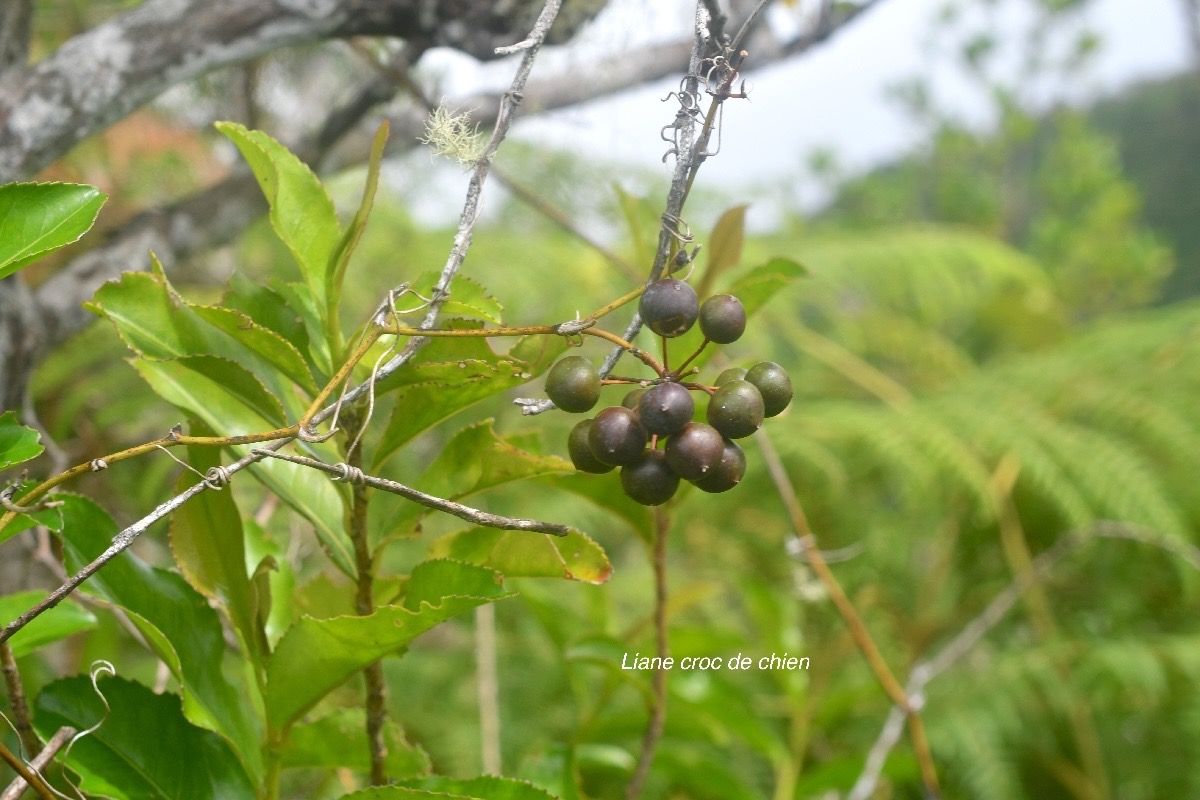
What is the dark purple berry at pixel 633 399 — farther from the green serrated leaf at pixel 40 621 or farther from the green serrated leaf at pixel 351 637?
the green serrated leaf at pixel 40 621

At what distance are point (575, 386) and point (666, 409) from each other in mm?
36

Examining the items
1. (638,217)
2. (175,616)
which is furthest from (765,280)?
(175,616)

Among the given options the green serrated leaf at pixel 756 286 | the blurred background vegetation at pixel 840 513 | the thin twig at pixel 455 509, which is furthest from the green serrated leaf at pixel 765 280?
the thin twig at pixel 455 509

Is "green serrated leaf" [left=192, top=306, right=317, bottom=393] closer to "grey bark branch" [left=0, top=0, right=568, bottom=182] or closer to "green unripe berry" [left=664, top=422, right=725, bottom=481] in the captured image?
"green unripe berry" [left=664, top=422, right=725, bottom=481]

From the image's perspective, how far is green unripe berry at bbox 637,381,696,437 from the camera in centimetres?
36

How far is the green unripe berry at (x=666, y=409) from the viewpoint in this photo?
1.18ft

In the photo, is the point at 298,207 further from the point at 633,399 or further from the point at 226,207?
the point at 226,207

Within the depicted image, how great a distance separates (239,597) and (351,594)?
8 cm

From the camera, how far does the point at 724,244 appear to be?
59cm

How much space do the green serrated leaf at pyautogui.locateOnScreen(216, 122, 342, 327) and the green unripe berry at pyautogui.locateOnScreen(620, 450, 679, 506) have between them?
17 centimetres

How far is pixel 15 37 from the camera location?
70 centimetres

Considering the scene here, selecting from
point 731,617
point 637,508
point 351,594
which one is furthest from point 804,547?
point 731,617

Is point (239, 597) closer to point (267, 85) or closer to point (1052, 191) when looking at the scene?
point (267, 85)

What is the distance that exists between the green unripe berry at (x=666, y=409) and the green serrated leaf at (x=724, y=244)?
234 millimetres
